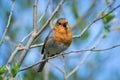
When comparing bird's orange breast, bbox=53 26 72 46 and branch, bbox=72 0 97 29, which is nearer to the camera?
bird's orange breast, bbox=53 26 72 46

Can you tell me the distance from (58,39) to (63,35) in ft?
0.30

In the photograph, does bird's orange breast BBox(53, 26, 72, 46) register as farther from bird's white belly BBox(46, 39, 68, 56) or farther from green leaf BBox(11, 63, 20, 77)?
green leaf BBox(11, 63, 20, 77)

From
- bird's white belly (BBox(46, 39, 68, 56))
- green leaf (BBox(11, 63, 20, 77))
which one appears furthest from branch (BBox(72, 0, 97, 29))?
green leaf (BBox(11, 63, 20, 77))

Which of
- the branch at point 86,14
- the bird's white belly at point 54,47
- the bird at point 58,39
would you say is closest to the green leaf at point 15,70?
the bird at point 58,39

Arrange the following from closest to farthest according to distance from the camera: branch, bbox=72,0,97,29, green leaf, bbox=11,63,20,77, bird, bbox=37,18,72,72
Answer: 1. green leaf, bbox=11,63,20,77
2. bird, bbox=37,18,72,72
3. branch, bbox=72,0,97,29

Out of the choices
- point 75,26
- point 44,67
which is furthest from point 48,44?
point 75,26

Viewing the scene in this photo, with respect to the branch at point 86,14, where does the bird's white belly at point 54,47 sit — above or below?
below

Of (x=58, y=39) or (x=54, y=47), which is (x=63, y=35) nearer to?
(x=58, y=39)

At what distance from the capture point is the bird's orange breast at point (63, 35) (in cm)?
599

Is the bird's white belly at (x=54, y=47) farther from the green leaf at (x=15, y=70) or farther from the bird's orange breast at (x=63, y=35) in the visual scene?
the green leaf at (x=15, y=70)

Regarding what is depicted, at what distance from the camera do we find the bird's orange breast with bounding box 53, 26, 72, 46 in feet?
19.6

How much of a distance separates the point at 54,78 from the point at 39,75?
485 mm

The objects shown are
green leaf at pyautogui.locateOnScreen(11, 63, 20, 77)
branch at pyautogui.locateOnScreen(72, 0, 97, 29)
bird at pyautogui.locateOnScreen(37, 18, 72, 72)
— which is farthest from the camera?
branch at pyautogui.locateOnScreen(72, 0, 97, 29)

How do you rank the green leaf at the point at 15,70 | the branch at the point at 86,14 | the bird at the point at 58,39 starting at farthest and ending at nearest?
the branch at the point at 86,14, the bird at the point at 58,39, the green leaf at the point at 15,70
